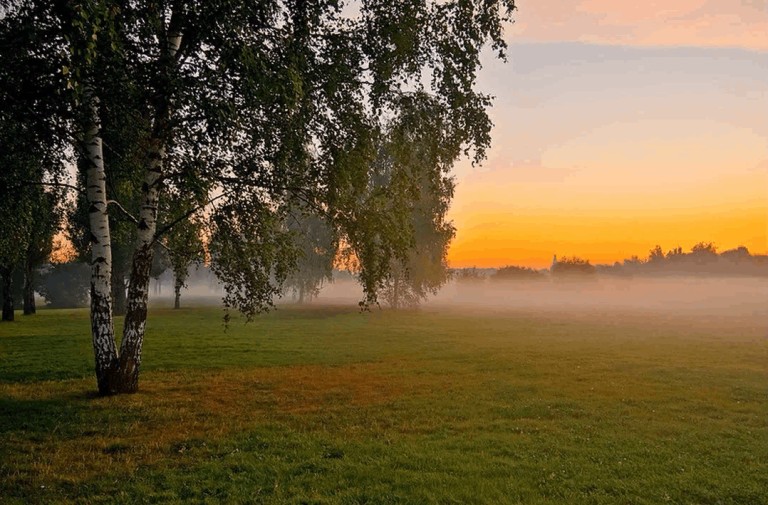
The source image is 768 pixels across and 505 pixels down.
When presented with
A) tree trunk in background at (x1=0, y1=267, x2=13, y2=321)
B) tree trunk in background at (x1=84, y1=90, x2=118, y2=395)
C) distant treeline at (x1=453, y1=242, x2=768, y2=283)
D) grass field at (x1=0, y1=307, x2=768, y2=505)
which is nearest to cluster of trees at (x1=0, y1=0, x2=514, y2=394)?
tree trunk in background at (x1=84, y1=90, x2=118, y2=395)

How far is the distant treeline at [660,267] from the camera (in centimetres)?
14500

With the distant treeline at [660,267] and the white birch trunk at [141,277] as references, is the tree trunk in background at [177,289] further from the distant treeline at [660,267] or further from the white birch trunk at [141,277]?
the distant treeline at [660,267]

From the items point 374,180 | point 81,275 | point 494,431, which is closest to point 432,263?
point 374,180

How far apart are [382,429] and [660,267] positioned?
178497 mm

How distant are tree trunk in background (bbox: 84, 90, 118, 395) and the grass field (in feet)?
4.20

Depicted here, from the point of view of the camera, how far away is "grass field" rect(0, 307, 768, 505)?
9.63m

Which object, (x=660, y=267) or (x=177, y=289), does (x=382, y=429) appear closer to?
(x=177, y=289)

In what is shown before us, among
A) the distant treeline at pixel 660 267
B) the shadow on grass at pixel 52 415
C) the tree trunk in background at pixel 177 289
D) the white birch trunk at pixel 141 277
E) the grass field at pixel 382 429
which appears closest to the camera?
the grass field at pixel 382 429

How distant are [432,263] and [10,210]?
54029 mm

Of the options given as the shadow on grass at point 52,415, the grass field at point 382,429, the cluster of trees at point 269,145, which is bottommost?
the grass field at point 382,429

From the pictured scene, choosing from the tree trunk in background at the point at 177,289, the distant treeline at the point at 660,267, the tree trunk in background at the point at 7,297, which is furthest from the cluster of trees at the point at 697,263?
the tree trunk in background at the point at 7,297

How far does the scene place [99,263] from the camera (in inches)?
616

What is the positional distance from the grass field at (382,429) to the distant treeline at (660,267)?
117606 millimetres

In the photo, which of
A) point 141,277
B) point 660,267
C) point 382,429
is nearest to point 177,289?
point 141,277
